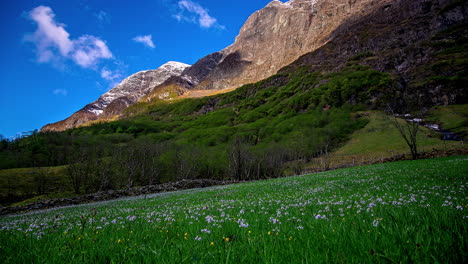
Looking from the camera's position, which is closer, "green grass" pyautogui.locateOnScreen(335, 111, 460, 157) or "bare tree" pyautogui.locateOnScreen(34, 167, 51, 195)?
"bare tree" pyautogui.locateOnScreen(34, 167, 51, 195)

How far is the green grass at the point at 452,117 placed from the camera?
377 feet

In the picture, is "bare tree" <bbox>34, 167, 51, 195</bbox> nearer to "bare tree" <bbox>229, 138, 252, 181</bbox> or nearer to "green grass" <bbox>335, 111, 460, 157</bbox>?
"bare tree" <bbox>229, 138, 252, 181</bbox>

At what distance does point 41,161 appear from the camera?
3529 inches

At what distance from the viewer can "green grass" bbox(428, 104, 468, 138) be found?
11479 cm

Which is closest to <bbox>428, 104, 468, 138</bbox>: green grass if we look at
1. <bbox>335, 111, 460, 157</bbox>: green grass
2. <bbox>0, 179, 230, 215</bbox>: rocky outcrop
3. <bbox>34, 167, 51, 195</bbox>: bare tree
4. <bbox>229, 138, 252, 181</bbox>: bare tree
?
<bbox>335, 111, 460, 157</bbox>: green grass

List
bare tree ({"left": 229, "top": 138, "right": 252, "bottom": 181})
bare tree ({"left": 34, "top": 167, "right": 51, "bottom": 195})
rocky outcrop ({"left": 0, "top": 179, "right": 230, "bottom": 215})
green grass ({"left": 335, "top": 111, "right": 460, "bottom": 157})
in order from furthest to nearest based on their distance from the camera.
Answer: green grass ({"left": 335, "top": 111, "right": 460, "bottom": 157})
bare tree ({"left": 229, "top": 138, "right": 252, "bottom": 181})
bare tree ({"left": 34, "top": 167, "right": 51, "bottom": 195})
rocky outcrop ({"left": 0, "top": 179, "right": 230, "bottom": 215})

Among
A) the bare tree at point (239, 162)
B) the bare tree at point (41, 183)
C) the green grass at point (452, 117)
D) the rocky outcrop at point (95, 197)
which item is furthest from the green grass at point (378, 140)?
the bare tree at point (41, 183)

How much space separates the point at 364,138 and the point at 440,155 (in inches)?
4167

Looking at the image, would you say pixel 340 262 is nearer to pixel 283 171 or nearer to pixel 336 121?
pixel 283 171

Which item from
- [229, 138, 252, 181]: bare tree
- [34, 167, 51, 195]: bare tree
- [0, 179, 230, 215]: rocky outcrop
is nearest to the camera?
[0, 179, 230, 215]: rocky outcrop

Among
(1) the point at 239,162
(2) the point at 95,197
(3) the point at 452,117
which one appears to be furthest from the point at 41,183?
(3) the point at 452,117

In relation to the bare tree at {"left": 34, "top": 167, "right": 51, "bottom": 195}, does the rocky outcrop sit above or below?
below

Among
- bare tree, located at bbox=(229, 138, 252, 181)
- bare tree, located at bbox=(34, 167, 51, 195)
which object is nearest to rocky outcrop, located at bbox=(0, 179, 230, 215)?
bare tree, located at bbox=(229, 138, 252, 181)

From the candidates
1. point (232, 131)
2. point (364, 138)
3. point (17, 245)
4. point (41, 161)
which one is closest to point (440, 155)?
point (17, 245)
